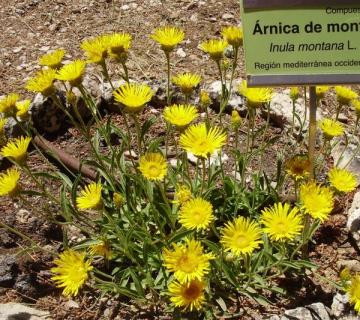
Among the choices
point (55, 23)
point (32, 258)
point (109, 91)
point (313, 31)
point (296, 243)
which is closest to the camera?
point (313, 31)

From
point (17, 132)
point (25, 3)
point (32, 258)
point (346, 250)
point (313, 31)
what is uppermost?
point (313, 31)

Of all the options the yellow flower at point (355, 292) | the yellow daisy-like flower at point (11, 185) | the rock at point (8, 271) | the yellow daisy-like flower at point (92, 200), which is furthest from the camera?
the rock at point (8, 271)

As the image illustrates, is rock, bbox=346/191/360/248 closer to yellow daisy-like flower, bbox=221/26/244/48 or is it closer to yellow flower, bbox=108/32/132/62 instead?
yellow daisy-like flower, bbox=221/26/244/48

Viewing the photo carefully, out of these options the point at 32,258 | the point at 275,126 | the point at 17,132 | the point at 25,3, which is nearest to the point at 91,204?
the point at 32,258

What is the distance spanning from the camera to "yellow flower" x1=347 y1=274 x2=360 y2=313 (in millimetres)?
2323

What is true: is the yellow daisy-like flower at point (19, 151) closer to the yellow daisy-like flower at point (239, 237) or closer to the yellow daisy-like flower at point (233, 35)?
the yellow daisy-like flower at point (239, 237)

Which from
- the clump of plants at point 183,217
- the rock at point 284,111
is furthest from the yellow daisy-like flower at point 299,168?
the rock at point 284,111

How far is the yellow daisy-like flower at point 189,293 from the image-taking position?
2326 mm

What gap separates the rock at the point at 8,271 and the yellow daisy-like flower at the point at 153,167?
37.5 inches

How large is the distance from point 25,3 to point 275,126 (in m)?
2.61

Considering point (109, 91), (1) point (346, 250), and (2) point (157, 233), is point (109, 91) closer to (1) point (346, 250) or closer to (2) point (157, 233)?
(2) point (157, 233)

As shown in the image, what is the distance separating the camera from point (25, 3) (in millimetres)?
4918

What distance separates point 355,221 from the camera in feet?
9.71

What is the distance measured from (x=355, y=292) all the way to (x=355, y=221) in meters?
0.69
